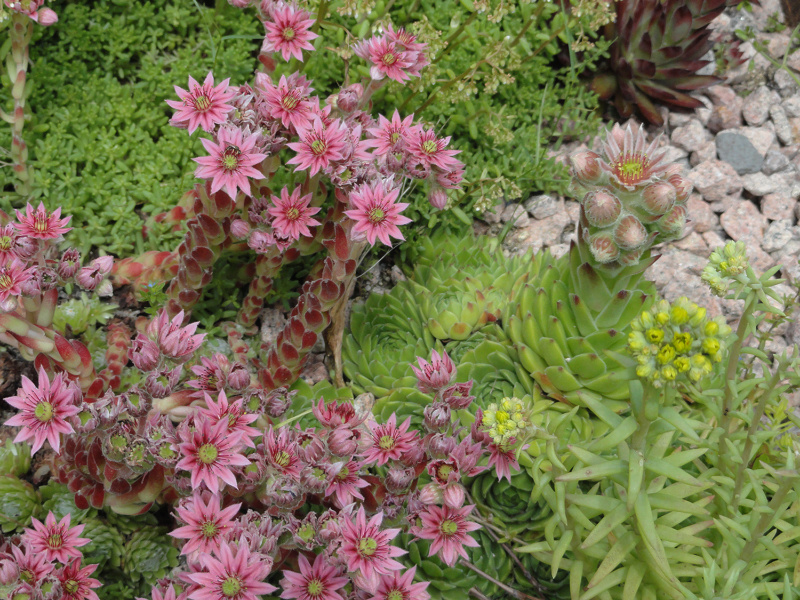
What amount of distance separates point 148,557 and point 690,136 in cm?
344

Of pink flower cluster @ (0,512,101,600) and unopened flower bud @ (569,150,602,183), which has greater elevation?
unopened flower bud @ (569,150,602,183)

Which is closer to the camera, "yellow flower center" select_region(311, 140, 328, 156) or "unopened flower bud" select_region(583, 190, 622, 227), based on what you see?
"unopened flower bud" select_region(583, 190, 622, 227)

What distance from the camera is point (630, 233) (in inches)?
90.0

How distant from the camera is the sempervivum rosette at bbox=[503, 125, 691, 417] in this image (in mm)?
2338

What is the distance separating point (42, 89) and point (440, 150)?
2.22m

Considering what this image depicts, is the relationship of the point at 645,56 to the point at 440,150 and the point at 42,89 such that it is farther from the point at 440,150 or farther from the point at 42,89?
the point at 42,89

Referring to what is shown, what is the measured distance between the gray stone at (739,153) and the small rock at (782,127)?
245mm

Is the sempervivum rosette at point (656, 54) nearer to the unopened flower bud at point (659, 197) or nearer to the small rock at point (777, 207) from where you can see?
the small rock at point (777, 207)

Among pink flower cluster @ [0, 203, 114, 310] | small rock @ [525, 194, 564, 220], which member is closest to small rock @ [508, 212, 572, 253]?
small rock @ [525, 194, 564, 220]

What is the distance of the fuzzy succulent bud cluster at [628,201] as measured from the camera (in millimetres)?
2305

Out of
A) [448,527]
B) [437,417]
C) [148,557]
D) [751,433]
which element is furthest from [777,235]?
[148,557]

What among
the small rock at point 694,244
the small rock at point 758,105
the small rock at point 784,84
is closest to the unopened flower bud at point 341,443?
the small rock at point 694,244

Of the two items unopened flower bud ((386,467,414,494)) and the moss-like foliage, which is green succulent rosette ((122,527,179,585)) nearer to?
unopened flower bud ((386,467,414,494))

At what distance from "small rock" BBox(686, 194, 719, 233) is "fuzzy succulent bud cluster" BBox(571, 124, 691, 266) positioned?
1.32 meters
